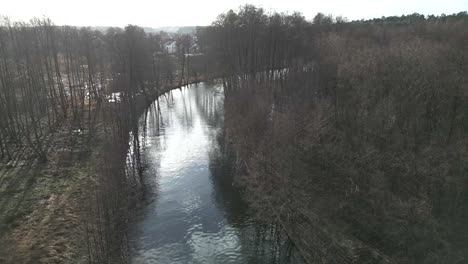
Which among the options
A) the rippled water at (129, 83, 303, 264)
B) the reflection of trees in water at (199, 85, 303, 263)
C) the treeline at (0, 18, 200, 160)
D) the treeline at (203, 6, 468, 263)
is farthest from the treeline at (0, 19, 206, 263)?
the treeline at (203, 6, 468, 263)

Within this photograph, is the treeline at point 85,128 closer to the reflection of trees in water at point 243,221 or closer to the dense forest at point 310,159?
the dense forest at point 310,159

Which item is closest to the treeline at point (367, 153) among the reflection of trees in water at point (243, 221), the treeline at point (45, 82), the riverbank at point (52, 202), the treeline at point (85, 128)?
the reflection of trees in water at point (243, 221)

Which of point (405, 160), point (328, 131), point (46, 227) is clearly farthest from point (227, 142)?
point (46, 227)

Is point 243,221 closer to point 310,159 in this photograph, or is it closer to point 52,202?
point 310,159

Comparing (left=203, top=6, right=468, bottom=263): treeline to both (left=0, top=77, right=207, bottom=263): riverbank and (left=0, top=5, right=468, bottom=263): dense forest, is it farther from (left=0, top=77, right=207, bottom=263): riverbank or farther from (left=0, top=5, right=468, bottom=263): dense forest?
(left=0, top=77, right=207, bottom=263): riverbank

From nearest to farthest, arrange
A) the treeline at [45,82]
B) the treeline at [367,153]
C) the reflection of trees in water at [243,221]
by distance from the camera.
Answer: the reflection of trees in water at [243,221] → the treeline at [367,153] → the treeline at [45,82]
